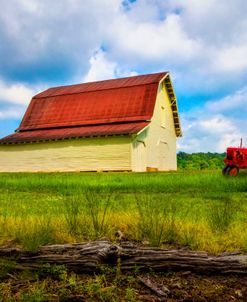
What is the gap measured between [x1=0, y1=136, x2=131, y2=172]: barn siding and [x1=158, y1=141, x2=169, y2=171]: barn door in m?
5.62

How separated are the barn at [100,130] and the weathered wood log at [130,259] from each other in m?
21.1

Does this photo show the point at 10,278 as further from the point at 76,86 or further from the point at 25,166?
the point at 76,86

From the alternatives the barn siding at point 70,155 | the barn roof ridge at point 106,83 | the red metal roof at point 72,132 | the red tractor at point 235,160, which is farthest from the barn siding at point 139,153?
the red tractor at point 235,160

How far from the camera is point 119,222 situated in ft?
17.0

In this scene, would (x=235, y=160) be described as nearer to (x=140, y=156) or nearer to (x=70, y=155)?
(x=140, y=156)

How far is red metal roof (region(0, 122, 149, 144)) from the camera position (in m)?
26.4

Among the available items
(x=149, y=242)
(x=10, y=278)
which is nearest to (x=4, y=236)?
(x=10, y=278)

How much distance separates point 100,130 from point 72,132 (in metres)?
2.51

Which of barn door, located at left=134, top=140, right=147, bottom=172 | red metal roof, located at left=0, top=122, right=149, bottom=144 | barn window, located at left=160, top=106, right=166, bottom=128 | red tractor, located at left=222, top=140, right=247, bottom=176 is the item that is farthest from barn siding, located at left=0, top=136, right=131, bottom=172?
red tractor, located at left=222, top=140, right=247, bottom=176

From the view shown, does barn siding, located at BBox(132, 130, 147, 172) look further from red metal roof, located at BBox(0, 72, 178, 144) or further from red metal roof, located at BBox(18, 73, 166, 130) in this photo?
red metal roof, located at BBox(18, 73, 166, 130)

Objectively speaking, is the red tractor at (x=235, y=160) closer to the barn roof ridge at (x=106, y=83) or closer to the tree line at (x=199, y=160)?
the barn roof ridge at (x=106, y=83)

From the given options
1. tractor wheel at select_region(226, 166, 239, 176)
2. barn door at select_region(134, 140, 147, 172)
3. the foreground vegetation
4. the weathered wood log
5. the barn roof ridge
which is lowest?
the foreground vegetation

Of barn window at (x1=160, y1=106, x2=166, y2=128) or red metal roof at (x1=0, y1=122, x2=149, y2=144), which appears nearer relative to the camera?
red metal roof at (x1=0, y1=122, x2=149, y2=144)

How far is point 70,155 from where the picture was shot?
28547 millimetres
